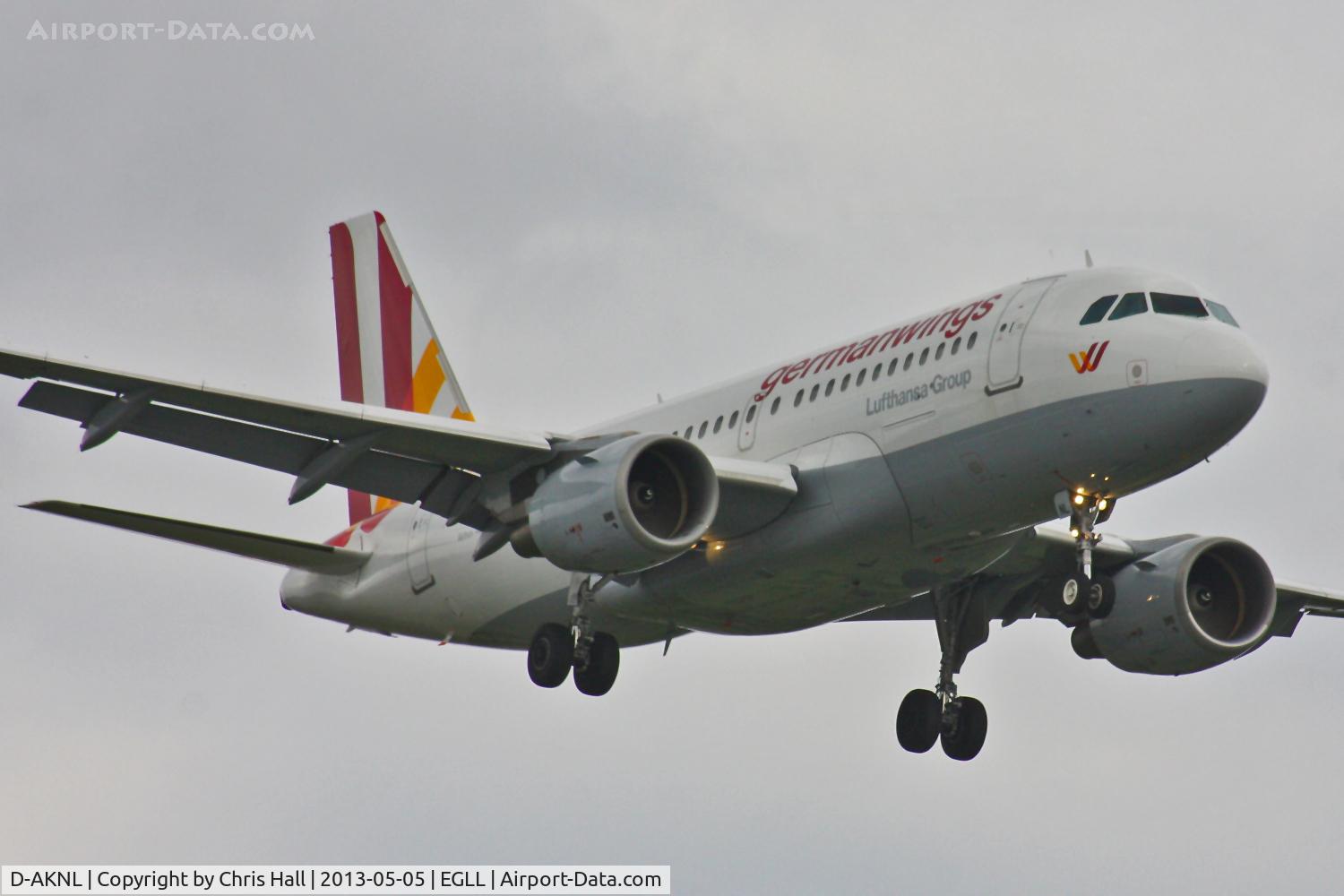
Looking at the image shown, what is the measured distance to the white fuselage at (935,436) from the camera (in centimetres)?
2942

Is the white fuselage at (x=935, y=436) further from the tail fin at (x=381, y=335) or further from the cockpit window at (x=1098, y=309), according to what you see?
the tail fin at (x=381, y=335)

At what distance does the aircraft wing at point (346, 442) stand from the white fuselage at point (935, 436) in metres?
0.96

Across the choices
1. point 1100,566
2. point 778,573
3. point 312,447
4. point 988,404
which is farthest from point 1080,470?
point 312,447

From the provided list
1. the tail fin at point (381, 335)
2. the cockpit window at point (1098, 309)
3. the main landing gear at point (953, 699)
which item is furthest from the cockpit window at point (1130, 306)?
the tail fin at point (381, 335)

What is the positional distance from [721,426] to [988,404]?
531 centimetres

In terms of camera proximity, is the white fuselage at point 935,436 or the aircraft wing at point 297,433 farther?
the aircraft wing at point 297,433

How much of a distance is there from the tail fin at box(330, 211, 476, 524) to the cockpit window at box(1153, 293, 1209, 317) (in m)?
15.6

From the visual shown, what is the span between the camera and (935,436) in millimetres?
30625

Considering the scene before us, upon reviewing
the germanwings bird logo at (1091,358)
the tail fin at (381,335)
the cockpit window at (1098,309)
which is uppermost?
the tail fin at (381,335)

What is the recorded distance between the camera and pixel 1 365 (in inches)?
1155

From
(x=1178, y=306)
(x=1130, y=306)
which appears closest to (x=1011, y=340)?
(x=1130, y=306)

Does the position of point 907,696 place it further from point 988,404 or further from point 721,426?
point 988,404

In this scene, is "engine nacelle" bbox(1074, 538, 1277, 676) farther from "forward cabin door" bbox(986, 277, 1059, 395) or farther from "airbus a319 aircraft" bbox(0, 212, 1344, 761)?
"forward cabin door" bbox(986, 277, 1059, 395)

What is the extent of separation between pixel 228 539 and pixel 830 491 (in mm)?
10069
